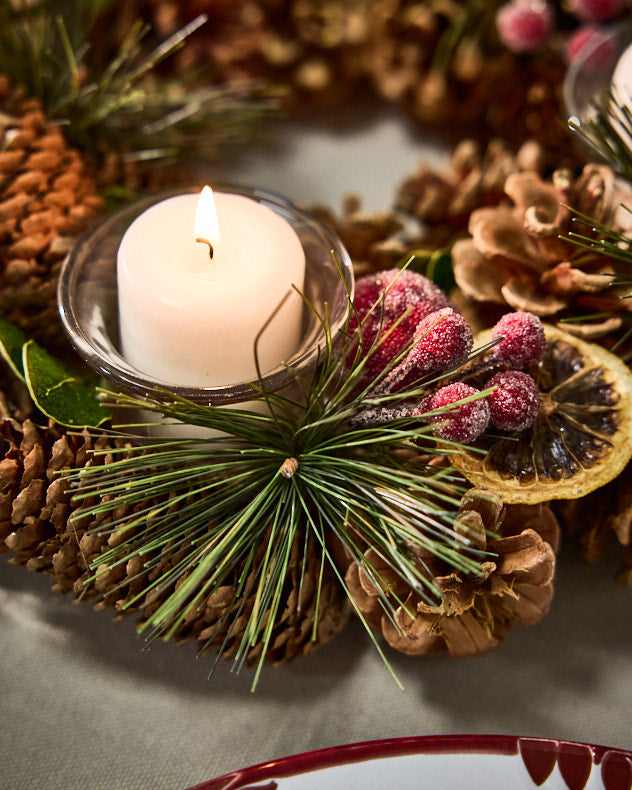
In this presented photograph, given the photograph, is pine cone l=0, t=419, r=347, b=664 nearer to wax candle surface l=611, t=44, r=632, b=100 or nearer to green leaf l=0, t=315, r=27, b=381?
green leaf l=0, t=315, r=27, b=381

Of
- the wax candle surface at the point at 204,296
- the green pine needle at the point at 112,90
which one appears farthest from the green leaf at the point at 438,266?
the green pine needle at the point at 112,90

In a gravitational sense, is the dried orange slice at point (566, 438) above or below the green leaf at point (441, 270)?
below

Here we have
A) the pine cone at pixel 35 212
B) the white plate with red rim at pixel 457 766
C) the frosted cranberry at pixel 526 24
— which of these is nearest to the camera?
the white plate with red rim at pixel 457 766

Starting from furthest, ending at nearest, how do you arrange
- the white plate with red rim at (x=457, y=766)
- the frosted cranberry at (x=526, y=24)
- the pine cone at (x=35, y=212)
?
the frosted cranberry at (x=526, y=24)
the pine cone at (x=35, y=212)
the white plate with red rim at (x=457, y=766)

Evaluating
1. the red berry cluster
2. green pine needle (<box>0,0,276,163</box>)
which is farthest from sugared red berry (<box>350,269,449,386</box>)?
green pine needle (<box>0,0,276,163</box>)

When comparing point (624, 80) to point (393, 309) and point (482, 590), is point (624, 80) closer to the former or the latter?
point (393, 309)

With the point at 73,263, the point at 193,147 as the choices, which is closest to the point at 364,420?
the point at 73,263

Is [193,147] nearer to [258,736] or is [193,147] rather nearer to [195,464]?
[195,464]

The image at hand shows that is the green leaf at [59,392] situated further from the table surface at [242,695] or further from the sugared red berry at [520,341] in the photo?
the sugared red berry at [520,341]
